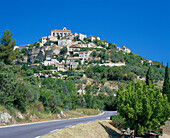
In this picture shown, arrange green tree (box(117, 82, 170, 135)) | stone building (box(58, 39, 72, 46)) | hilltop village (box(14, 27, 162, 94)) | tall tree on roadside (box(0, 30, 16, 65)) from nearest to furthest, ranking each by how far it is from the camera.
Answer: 1. green tree (box(117, 82, 170, 135))
2. tall tree on roadside (box(0, 30, 16, 65))
3. hilltop village (box(14, 27, 162, 94))
4. stone building (box(58, 39, 72, 46))

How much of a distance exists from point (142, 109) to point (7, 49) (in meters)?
19.8

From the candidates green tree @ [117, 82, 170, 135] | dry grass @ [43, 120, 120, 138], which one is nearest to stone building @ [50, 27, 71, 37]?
green tree @ [117, 82, 170, 135]

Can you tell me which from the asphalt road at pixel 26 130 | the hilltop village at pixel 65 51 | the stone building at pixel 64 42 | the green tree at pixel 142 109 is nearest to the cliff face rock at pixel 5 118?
the asphalt road at pixel 26 130

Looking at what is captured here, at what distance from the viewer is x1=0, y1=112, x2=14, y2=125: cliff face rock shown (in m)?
15.5

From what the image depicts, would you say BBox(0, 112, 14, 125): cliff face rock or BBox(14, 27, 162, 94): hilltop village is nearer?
BBox(0, 112, 14, 125): cliff face rock

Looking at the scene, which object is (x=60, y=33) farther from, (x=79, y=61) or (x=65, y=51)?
(x=79, y=61)

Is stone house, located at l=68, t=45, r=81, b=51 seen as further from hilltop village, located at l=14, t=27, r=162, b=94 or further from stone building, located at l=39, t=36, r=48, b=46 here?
stone building, located at l=39, t=36, r=48, b=46

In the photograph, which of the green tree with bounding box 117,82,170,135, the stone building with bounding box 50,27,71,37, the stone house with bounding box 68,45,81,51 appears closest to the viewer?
the green tree with bounding box 117,82,170,135

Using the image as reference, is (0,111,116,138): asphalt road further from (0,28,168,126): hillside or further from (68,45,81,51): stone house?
(68,45,81,51): stone house

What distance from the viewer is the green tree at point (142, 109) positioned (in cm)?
1755

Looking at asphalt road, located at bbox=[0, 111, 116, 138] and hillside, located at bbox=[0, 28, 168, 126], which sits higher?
hillside, located at bbox=[0, 28, 168, 126]

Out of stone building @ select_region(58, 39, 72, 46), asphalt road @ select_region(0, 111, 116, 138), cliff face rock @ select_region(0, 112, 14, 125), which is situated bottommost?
asphalt road @ select_region(0, 111, 116, 138)

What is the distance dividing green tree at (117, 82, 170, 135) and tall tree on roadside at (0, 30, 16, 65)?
17.0m

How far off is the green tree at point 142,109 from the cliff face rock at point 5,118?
9.01m
